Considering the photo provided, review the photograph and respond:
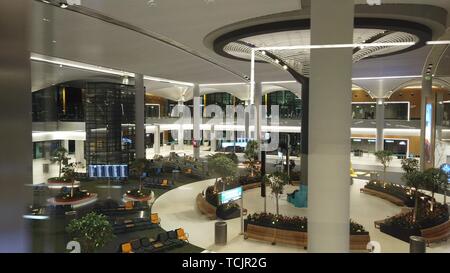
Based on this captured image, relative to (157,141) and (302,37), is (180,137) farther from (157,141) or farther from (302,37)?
(302,37)

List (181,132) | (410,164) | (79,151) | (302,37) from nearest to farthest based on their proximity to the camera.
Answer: (302,37), (410,164), (79,151), (181,132)

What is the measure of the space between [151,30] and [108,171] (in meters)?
13.8

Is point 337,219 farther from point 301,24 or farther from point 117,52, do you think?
point 117,52

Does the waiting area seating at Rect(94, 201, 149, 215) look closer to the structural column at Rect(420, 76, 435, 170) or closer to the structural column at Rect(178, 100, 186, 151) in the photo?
the structural column at Rect(420, 76, 435, 170)

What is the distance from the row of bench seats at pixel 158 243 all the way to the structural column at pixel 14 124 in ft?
21.2

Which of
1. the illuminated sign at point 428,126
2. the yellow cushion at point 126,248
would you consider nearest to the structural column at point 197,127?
the illuminated sign at point 428,126

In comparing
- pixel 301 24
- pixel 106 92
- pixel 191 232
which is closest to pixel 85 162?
pixel 106 92

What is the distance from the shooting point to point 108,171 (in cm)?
2056

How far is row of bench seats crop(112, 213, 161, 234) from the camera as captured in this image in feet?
35.2

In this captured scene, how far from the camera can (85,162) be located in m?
21.4

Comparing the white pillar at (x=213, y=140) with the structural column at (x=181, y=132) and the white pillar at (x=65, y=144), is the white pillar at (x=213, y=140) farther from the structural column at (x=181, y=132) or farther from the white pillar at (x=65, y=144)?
the white pillar at (x=65, y=144)

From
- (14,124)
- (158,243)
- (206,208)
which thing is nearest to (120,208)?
(206,208)

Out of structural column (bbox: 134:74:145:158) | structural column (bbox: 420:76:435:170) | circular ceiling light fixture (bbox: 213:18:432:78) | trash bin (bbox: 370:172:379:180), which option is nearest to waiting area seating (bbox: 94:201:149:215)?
circular ceiling light fixture (bbox: 213:18:432:78)
